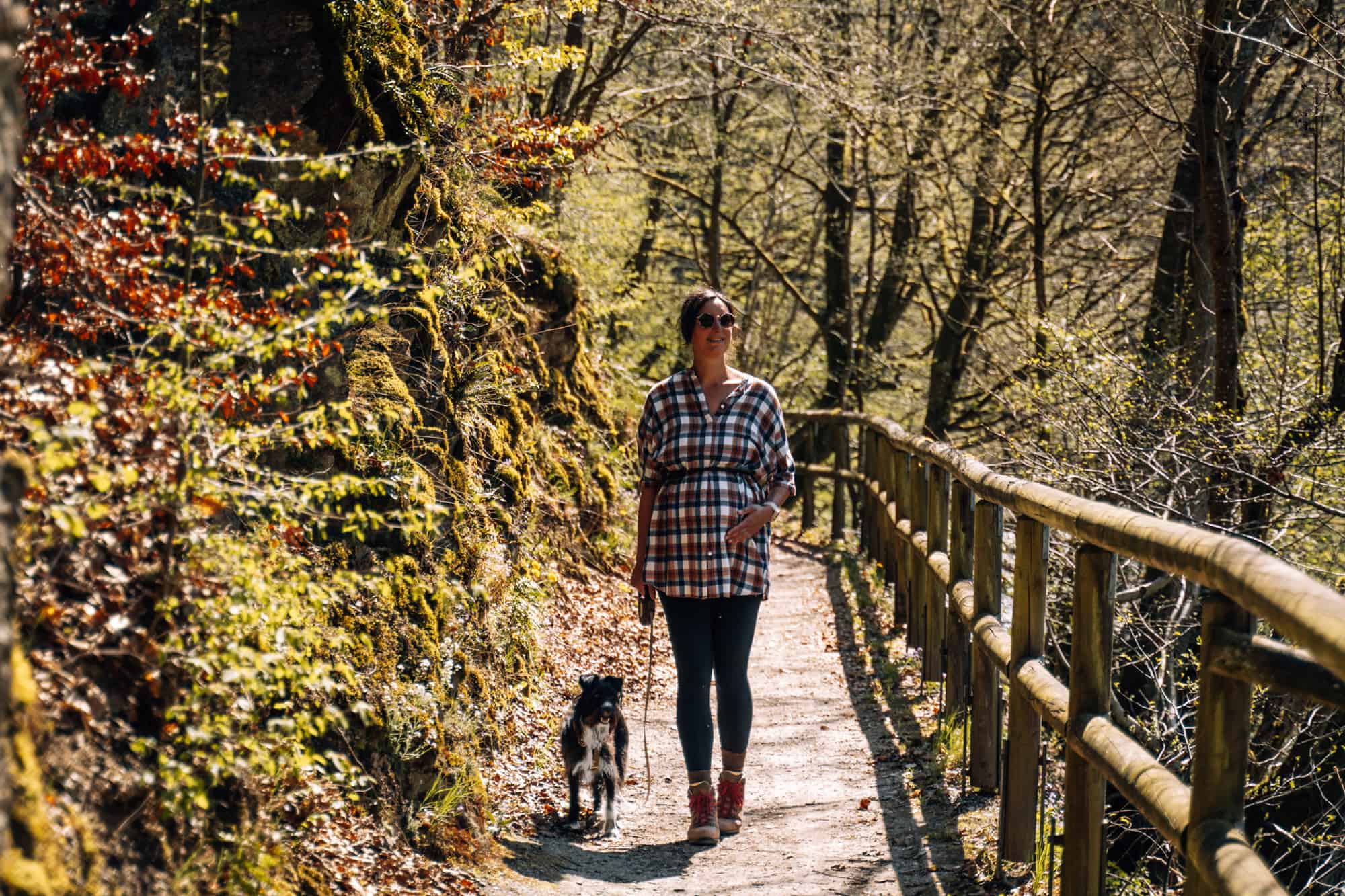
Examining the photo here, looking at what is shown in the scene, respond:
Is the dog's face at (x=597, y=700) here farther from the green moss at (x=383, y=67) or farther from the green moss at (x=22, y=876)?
the green moss at (x=22, y=876)

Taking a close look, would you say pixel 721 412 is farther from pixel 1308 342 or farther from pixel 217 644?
pixel 1308 342

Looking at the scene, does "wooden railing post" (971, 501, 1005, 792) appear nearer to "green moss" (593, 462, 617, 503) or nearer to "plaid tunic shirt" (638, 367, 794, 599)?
"plaid tunic shirt" (638, 367, 794, 599)

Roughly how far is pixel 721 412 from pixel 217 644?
291 cm

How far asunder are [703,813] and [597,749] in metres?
0.60

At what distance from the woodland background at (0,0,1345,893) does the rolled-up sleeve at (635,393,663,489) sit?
0.98 metres

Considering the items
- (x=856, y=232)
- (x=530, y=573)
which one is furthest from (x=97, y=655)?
(x=856, y=232)

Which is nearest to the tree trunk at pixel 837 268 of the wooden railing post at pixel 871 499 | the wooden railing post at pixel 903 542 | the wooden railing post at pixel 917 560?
the wooden railing post at pixel 871 499

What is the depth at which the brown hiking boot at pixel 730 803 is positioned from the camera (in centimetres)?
549

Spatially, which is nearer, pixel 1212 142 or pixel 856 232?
pixel 1212 142

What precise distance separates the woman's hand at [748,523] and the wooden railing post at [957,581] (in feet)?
3.53

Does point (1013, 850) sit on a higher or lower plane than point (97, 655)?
lower

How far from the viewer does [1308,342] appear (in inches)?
393

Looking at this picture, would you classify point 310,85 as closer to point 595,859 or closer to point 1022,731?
point 595,859

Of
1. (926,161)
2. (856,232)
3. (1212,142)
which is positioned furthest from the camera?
(856,232)
